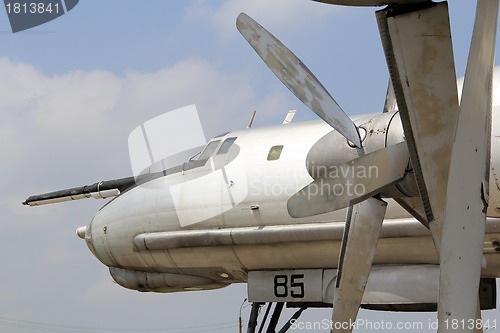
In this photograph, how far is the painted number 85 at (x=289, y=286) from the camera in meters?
12.1

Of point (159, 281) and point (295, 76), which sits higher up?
point (295, 76)

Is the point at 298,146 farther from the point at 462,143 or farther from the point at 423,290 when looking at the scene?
the point at 462,143

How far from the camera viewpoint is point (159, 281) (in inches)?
542

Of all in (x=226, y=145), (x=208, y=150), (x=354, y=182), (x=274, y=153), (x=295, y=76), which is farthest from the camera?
(x=208, y=150)

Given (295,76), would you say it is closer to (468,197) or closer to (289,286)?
(468,197)

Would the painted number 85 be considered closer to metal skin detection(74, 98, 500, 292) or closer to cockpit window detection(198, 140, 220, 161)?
metal skin detection(74, 98, 500, 292)

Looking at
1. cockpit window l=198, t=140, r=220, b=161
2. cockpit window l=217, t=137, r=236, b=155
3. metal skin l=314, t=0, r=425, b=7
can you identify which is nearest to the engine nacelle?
cockpit window l=198, t=140, r=220, b=161

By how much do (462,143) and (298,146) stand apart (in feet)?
22.5

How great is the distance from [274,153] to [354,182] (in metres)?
5.62

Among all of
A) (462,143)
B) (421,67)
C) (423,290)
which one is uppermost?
(421,67)

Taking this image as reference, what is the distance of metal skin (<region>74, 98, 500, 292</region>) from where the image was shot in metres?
11.2

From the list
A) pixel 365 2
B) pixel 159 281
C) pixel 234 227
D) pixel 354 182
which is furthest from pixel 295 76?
pixel 159 281

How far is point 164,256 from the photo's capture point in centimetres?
1309

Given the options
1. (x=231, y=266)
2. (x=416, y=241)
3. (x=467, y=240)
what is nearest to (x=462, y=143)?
(x=467, y=240)
